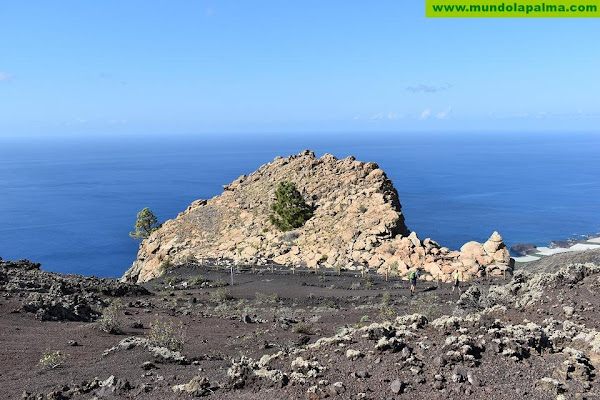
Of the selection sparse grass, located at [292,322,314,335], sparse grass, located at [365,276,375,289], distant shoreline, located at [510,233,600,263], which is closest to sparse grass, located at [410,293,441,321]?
sparse grass, located at [365,276,375,289]

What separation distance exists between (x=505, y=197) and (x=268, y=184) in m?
95.2

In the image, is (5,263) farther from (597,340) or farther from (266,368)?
(597,340)

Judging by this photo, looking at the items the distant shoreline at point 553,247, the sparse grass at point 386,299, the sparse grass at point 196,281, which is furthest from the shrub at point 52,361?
the distant shoreline at point 553,247

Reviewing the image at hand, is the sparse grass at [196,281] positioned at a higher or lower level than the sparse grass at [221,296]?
lower

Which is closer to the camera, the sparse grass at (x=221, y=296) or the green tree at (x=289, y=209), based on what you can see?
the sparse grass at (x=221, y=296)

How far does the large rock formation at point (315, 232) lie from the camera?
100 ft

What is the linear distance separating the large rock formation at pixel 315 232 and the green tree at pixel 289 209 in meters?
0.78

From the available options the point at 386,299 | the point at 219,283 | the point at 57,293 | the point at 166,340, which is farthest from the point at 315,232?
the point at 166,340

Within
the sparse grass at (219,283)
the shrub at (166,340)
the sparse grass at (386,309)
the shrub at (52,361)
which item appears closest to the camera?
the shrub at (52,361)

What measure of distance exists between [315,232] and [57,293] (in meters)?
19.5

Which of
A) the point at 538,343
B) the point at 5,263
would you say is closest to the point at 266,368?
the point at 538,343

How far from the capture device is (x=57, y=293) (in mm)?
20734

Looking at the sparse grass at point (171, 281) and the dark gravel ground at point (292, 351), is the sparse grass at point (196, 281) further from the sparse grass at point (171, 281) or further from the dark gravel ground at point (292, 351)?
the dark gravel ground at point (292, 351)

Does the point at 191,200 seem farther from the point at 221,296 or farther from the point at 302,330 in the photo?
the point at 302,330
